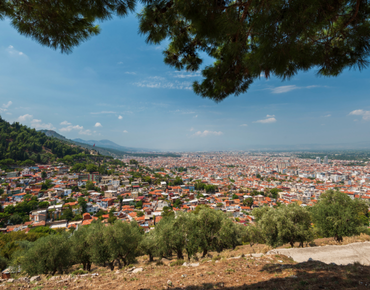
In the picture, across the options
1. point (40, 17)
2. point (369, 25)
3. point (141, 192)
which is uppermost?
point (40, 17)

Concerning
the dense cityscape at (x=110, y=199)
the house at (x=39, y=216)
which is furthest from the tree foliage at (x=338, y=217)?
the house at (x=39, y=216)

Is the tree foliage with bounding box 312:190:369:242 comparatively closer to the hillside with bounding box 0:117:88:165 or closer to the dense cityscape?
the dense cityscape

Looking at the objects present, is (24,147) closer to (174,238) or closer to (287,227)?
(174,238)

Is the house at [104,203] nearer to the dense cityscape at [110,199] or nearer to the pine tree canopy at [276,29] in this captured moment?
the dense cityscape at [110,199]

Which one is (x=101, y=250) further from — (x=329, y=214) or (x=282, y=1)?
(x=329, y=214)

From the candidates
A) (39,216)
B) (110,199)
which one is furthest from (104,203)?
(39,216)

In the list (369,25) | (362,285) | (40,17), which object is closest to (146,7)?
(40,17)
